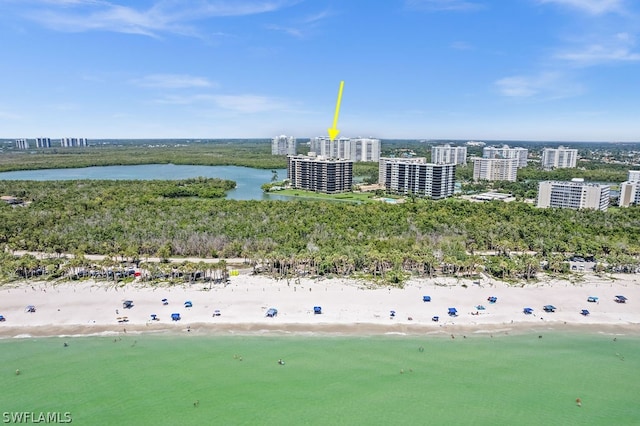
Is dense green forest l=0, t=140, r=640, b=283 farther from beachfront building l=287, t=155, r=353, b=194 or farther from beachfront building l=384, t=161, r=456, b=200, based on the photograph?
beachfront building l=287, t=155, r=353, b=194

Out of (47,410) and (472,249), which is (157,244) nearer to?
(47,410)

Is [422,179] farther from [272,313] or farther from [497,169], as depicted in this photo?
[272,313]

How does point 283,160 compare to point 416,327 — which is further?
point 283,160

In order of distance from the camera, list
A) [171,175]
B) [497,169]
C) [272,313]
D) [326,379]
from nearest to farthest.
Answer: [326,379], [272,313], [497,169], [171,175]

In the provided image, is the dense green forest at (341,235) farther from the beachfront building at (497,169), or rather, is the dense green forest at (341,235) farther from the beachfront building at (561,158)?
the beachfront building at (561,158)

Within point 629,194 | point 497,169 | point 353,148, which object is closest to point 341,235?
point 629,194

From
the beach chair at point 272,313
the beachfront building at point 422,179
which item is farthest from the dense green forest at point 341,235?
the beachfront building at point 422,179

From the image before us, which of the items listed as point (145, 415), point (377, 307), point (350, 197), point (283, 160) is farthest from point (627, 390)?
point (283, 160)
